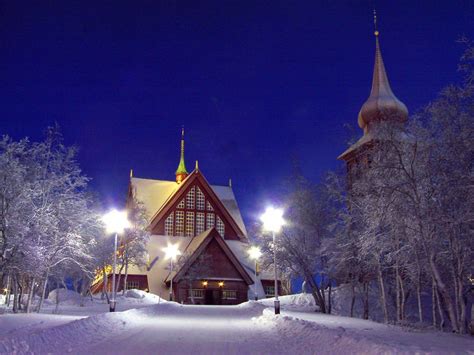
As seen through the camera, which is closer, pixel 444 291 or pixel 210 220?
pixel 444 291

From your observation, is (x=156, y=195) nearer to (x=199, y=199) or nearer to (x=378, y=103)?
(x=199, y=199)

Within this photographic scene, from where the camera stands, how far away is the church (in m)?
43.3

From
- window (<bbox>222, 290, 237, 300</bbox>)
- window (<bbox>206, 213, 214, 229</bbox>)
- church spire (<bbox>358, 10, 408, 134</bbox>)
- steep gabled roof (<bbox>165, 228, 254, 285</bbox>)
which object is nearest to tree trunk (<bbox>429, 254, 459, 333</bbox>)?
church spire (<bbox>358, 10, 408, 134</bbox>)

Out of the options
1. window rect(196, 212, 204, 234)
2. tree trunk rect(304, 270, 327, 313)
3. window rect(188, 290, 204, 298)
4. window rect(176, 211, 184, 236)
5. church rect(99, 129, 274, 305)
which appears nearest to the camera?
tree trunk rect(304, 270, 327, 313)

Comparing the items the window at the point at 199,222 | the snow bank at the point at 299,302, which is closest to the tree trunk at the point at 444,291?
A: the snow bank at the point at 299,302

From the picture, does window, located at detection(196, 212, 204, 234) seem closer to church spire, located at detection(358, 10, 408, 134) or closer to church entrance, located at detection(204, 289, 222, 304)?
church entrance, located at detection(204, 289, 222, 304)

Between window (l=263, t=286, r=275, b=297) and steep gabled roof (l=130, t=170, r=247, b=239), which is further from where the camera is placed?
steep gabled roof (l=130, t=170, r=247, b=239)

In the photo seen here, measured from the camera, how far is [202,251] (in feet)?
143

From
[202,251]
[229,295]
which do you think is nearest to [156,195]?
[202,251]

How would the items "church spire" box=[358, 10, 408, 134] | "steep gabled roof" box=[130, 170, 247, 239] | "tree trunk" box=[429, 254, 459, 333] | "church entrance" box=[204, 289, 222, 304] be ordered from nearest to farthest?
"tree trunk" box=[429, 254, 459, 333] < "church spire" box=[358, 10, 408, 134] < "church entrance" box=[204, 289, 222, 304] < "steep gabled roof" box=[130, 170, 247, 239]

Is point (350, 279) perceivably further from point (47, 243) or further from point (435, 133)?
point (47, 243)

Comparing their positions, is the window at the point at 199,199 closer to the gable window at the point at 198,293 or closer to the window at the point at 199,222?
the window at the point at 199,222

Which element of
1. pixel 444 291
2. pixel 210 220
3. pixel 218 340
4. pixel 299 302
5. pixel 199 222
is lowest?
pixel 218 340

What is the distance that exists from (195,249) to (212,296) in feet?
17.6
